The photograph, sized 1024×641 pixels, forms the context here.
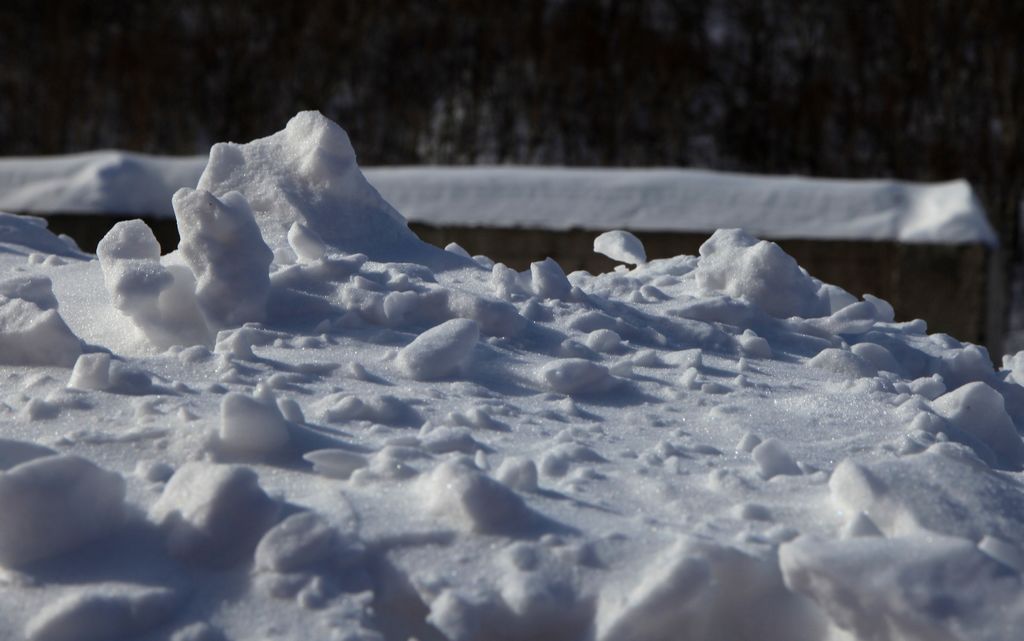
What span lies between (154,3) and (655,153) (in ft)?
12.0

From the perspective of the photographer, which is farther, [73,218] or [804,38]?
[804,38]

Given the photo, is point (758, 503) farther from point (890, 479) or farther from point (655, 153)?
point (655, 153)

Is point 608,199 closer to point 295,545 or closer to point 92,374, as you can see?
point 92,374

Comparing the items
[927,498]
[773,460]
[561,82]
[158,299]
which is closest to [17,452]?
[158,299]

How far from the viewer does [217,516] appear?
49.6 inches

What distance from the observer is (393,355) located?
6.10ft

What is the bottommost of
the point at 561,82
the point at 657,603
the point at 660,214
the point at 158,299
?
the point at 660,214

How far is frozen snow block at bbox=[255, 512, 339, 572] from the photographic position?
1.22 meters

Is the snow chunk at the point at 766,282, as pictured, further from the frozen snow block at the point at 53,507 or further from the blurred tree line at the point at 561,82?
the blurred tree line at the point at 561,82

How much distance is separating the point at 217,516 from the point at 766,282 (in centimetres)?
134

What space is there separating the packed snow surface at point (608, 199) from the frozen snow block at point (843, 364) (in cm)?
302

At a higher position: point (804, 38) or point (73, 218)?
point (804, 38)

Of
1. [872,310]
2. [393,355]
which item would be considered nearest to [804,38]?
[872,310]

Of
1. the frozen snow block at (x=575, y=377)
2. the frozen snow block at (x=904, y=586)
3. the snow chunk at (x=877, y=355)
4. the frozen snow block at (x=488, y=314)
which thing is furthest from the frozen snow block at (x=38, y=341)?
the snow chunk at (x=877, y=355)
